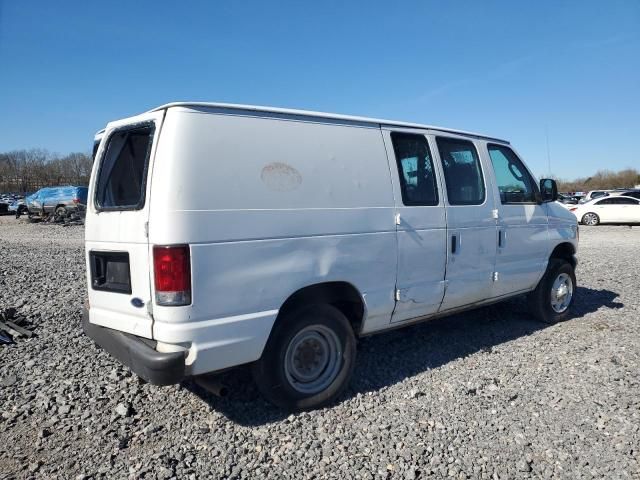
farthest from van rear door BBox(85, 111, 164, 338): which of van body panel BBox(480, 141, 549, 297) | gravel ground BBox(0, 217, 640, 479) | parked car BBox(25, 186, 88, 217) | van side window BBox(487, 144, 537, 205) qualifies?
parked car BBox(25, 186, 88, 217)

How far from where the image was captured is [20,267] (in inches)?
369

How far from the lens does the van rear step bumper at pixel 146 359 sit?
2.83m

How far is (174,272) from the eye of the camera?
9.37ft

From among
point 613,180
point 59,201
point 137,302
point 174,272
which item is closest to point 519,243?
point 174,272

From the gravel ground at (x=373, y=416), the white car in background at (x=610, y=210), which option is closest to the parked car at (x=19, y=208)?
the gravel ground at (x=373, y=416)

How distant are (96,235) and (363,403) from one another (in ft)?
7.98

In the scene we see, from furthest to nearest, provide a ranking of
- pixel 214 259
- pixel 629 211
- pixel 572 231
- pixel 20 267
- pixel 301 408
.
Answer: pixel 629 211
pixel 20 267
pixel 572 231
pixel 301 408
pixel 214 259

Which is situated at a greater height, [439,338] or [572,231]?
[572,231]

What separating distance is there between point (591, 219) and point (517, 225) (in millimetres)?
22065

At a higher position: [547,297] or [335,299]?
[335,299]

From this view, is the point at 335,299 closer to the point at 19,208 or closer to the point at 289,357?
the point at 289,357

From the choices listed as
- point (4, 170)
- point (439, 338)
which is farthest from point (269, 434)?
point (4, 170)

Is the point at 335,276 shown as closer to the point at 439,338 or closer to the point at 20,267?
the point at 439,338

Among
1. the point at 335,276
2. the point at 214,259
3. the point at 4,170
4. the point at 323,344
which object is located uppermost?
the point at 4,170
